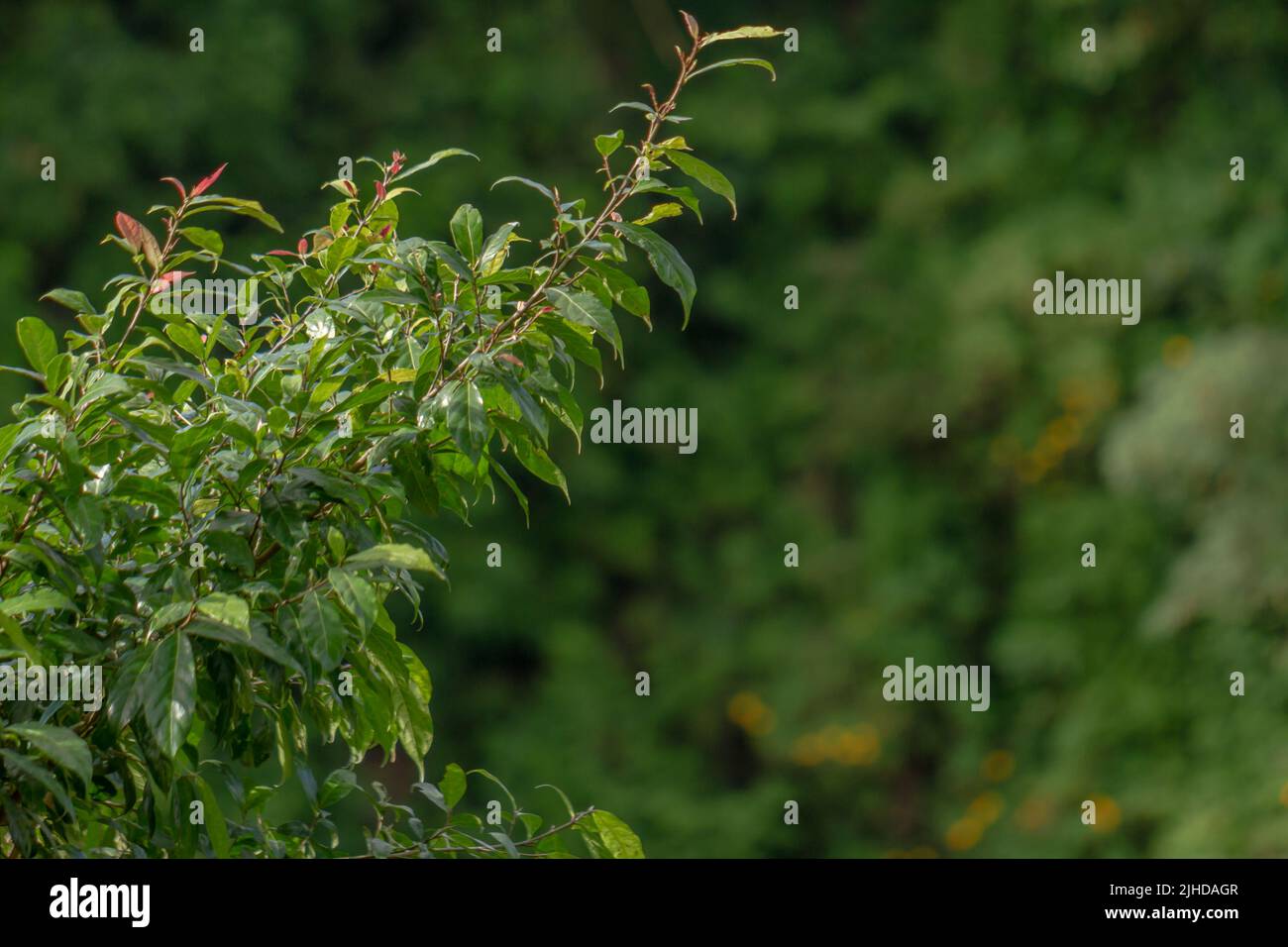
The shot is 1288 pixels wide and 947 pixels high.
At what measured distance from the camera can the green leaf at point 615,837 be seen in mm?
1167

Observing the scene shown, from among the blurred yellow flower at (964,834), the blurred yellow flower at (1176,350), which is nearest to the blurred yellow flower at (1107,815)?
the blurred yellow flower at (964,834)

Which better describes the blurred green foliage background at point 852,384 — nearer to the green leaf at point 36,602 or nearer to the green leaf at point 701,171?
the green leaf at point 701,171

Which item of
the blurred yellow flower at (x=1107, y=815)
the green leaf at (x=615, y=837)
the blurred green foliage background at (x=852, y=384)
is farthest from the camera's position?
the blurred yellow flower at (x=1107, y=815)

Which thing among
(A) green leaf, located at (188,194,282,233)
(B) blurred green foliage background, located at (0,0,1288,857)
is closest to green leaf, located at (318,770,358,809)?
(A) green leaf, located at (188,194,282,233)

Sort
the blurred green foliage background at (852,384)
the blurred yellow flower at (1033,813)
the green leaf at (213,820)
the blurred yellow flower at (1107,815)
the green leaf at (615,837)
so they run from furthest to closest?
the blurred yellow flower at (1033,813) < the blurred yellow flower at (1107,815) < the blurred green foliage background at (852,384) < the green leaf at (615,837) < the green leaf at (213,820)

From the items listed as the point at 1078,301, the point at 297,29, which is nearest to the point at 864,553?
the point at 1078,301

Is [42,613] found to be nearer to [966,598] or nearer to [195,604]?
[195,604]

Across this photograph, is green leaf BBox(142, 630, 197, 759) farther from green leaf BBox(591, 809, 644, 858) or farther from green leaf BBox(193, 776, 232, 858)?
green leaf BBox(591, 809, 644, 858)

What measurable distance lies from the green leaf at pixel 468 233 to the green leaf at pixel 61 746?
1.47 ft

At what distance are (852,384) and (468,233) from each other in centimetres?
531

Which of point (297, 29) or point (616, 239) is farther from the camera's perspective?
point (297, 29)

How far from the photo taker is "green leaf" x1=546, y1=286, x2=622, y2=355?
1073 millimetres

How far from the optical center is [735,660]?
20.1ft

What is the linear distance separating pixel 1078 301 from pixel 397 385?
5.19 m
